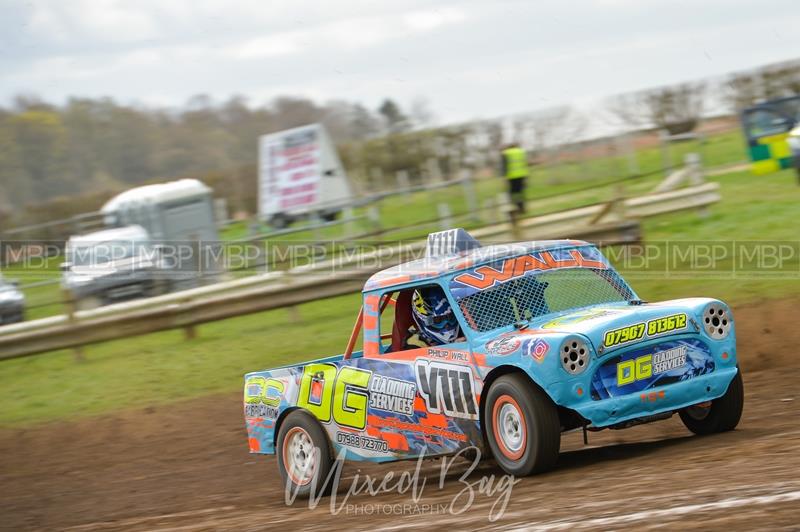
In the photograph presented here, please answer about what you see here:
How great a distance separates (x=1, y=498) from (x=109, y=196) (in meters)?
27.6

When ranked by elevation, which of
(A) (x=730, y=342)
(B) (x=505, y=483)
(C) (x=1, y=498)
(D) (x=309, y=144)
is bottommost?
(C) (x=1, y=498)

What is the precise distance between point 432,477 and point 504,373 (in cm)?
174

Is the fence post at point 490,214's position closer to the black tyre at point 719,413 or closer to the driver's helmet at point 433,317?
the driver's helmet at point 433,317

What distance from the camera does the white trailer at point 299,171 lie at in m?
29.3

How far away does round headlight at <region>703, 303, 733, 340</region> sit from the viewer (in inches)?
283

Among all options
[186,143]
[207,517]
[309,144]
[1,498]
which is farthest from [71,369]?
[186,143]

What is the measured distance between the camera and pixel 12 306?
19.7m

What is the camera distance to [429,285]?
→ 784cm

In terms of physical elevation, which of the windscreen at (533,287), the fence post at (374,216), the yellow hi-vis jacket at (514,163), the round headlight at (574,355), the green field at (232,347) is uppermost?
the yellow hi-vis jacket at (514,163)

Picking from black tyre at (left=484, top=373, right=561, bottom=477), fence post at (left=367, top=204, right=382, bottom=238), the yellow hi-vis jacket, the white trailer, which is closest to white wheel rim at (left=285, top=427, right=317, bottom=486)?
black tyre at (left=484, top=373, right=561, bottom=477)

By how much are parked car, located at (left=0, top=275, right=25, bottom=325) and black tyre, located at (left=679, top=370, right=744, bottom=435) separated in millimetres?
14631

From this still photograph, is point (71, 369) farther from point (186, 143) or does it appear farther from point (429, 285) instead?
point (186, 143)

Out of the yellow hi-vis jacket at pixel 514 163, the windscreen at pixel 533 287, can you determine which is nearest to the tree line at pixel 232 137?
the yellow hi-vis jacket at pixel 514 163

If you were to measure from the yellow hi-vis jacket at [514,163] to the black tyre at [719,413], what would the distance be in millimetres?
14270
